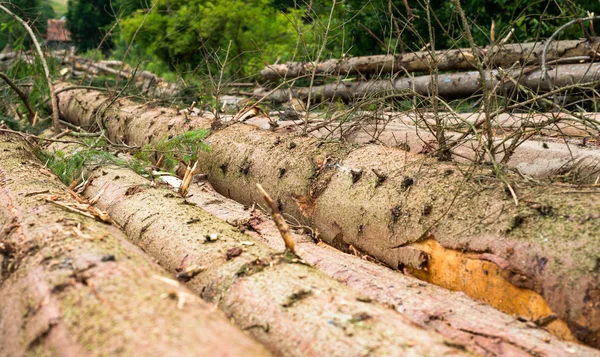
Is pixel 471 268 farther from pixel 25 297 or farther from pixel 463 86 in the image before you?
pixel 463 86

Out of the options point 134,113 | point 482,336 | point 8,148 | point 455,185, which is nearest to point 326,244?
point 455,185

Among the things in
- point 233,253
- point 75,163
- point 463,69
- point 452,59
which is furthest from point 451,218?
point 463,69

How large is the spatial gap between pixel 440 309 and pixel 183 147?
2648 millimetres

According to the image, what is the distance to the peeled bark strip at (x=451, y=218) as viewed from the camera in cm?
221

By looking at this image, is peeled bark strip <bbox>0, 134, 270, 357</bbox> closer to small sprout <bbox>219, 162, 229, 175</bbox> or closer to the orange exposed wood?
the orange exposed wood

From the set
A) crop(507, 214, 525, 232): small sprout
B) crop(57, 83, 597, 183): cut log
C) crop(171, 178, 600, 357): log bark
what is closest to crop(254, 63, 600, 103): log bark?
crop(57, 83, 597, 183): cut log

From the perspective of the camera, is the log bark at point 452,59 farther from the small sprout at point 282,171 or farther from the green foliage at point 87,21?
the green foliage at point 87,21

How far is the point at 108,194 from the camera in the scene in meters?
3.64

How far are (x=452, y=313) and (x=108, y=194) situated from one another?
2315 mm

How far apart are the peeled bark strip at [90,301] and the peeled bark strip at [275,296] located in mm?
250

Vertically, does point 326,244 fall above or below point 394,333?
below

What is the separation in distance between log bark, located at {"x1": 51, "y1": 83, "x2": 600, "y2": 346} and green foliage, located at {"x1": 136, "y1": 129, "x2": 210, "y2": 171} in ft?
0.54

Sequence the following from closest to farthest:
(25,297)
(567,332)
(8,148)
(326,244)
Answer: (25,297) → (567,332) → (326,244) → (8,148)

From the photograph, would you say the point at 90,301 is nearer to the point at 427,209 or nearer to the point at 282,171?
the point at 427,209
